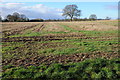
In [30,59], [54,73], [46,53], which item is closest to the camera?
[54,73]

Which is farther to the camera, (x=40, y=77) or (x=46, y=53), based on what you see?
(x=46, y=53)

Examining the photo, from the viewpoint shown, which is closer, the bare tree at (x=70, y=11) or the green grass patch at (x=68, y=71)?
the green grass patch at (x=68, y=71)

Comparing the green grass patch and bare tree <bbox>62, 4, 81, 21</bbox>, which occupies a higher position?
bare tree <bbox>62, 4, 81, 21</bbox>

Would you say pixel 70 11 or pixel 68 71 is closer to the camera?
pixel 68 71

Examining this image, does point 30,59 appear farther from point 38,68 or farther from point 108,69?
point 108,69

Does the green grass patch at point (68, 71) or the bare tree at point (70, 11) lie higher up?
the bare tree at point (70, 11)

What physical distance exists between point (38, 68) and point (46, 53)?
95.2 inches

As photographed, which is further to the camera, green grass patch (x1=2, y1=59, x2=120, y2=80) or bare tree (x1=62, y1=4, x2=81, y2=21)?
bare tree (x1=62, y1=4, x2=81, y2=21)

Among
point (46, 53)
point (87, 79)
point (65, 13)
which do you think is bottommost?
point (87, 79)

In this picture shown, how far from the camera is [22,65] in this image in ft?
21.0

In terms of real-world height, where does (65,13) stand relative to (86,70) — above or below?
above

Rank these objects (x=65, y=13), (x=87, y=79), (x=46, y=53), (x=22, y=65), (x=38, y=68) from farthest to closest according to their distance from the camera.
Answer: (x=65, y=13) < (x=46, y=53) < (x=22, y=65) < (x=38, y=68) < (x=87, y=79)

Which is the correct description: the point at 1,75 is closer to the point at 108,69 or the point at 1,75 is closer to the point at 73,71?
the point at 73,71

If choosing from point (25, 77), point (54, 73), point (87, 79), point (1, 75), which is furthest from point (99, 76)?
point (1, 75)
